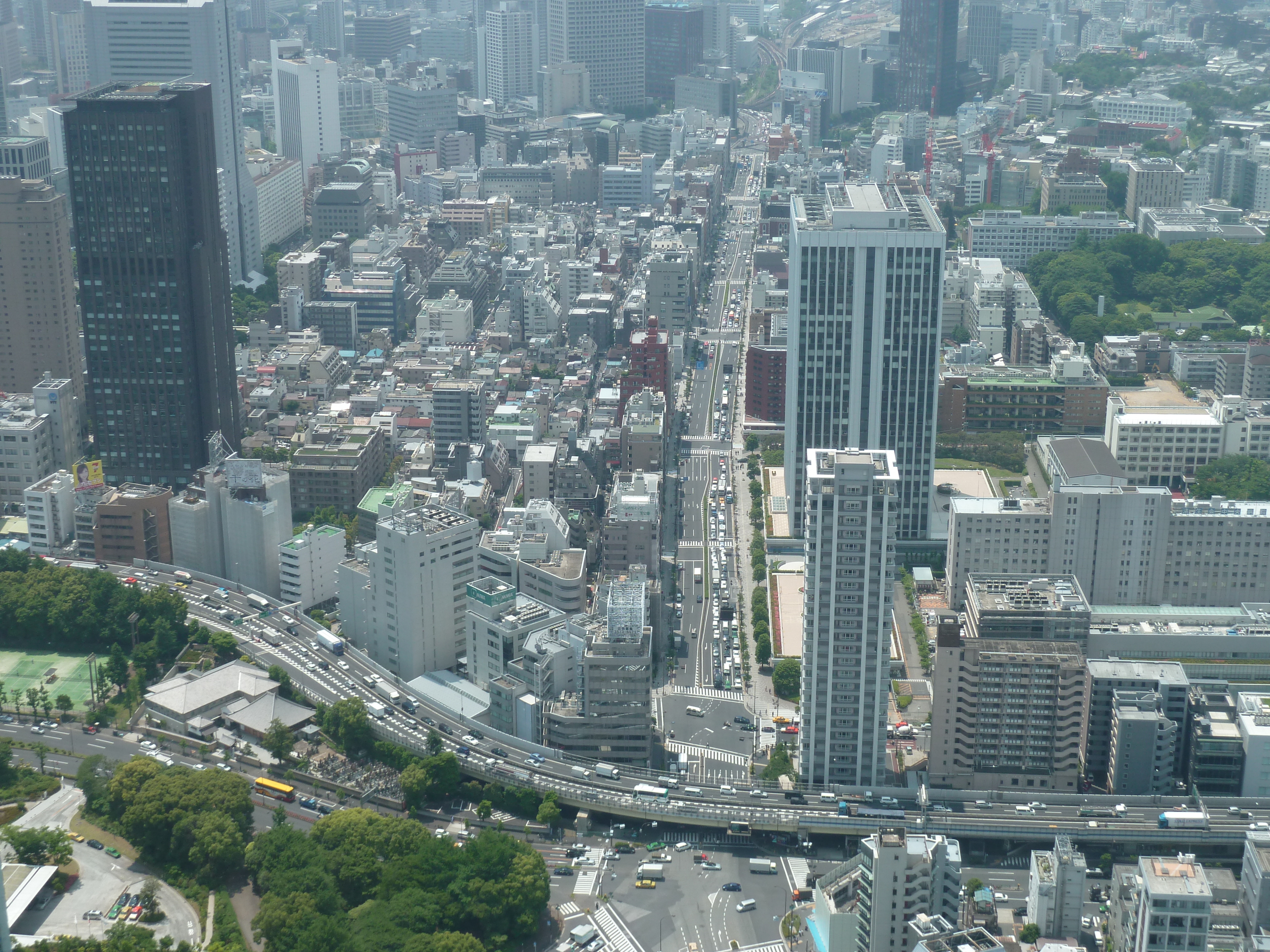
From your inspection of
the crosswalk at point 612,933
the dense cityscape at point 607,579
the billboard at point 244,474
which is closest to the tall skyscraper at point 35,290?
the dense cityscape at point 607,579

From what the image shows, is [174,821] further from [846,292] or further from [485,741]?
[846,292]

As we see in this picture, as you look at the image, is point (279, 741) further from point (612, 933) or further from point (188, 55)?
point (188, 55)

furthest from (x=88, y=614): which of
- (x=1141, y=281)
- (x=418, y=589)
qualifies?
(x=1141, y=281)

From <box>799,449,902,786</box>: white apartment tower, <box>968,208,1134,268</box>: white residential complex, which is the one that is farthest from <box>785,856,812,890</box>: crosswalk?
<box>968,208,1134,268</box>: white residential complex

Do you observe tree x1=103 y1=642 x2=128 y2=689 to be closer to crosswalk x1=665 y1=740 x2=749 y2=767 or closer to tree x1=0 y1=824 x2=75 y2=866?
tree x1=0 y1=824 x2=75 y2=866

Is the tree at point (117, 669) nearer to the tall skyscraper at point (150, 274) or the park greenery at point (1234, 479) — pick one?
the tall skyscraper at point (150, 274)

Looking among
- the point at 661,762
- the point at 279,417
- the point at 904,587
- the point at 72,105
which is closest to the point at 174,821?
the point at 661,762
